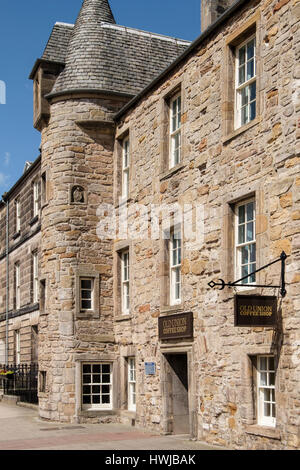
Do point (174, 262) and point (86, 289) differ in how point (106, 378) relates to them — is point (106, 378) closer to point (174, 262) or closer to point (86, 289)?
point (86, 289)

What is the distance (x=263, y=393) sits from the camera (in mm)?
13117

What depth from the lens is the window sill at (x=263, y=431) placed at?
1226cm

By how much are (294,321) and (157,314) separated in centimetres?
560

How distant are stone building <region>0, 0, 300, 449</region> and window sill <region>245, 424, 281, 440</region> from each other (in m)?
0.03

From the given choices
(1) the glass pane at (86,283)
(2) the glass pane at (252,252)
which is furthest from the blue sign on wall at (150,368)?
(2) the glass pane at (252,252)

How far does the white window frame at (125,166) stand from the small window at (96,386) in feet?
15.3

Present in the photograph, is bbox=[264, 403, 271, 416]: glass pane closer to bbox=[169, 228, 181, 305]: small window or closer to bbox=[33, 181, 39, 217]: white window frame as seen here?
bbox=[169, 228, 181, 305]: small window

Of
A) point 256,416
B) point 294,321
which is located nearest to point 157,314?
point 256,416

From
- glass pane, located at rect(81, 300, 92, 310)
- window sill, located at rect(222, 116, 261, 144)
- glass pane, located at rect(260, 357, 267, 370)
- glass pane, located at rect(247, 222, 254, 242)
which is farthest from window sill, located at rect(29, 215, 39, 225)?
glass pane, located at rect(260, 357, 267, 370)

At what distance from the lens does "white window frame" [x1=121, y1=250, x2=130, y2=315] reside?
19.6 m

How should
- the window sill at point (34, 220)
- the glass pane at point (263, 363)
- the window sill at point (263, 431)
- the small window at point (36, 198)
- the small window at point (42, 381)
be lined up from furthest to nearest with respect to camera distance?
the small window at point (36, 198), the window sill at point (34, 220), the small window at point (42, 381), the glass pane at point (263, 363), the window sill at point (263, 431)

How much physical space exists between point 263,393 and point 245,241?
2.82 m

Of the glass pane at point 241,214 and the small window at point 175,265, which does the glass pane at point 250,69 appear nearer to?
the glass pane at point 241,214
